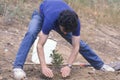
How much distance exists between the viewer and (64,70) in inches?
204

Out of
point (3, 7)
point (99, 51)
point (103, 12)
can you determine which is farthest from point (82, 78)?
point (103, 12)

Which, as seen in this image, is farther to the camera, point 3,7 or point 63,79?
point 3,7

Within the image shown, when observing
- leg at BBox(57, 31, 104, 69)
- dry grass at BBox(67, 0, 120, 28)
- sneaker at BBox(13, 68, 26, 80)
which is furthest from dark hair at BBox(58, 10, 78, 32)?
dry grass at BBox(67, 0, 120, 28)

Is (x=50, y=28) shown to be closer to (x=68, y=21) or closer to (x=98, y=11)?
(x=68, y=21)

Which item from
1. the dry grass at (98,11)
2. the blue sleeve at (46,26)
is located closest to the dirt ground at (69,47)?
the dry grass at (98,11)

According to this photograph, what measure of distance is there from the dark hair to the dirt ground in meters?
0.87

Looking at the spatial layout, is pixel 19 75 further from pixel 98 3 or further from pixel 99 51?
pixel 98 3

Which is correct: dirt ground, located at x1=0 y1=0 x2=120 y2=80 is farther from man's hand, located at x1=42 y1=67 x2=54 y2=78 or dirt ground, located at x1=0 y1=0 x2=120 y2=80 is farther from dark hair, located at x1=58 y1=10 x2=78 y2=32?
dark hair, located at x1=58 y1=10 x2=78 y2=32

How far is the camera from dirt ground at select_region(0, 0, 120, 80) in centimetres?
547

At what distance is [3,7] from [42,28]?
3.24m

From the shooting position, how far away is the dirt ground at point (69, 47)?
5470 millimetres

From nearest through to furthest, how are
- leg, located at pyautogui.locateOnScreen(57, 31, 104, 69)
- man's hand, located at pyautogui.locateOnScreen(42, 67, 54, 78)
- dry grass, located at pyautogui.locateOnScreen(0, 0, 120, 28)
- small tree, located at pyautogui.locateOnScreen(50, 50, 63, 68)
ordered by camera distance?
man's hand, located at pyautogui.locateOnScreen(42, 67, 54, 78) → small tree, located at pyautogui.locateOnScreen(50, 50, 63, 68) → leg, located at pyautogui.locateOnScreen(57, 31, 104, 69) → dry grass, located at pyautogui.locateOnScreen(0, 0, 120, 28)

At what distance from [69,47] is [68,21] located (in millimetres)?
3005

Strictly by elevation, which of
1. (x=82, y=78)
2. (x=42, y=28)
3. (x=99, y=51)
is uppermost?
(x=42, y=28)
